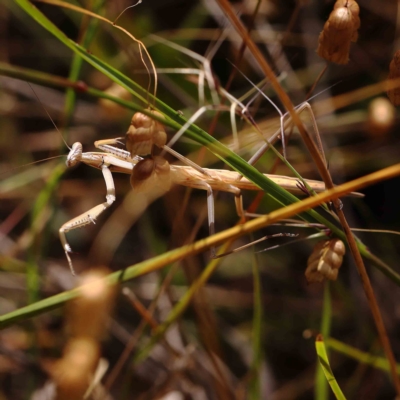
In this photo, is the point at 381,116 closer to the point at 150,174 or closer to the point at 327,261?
the point at 327,261

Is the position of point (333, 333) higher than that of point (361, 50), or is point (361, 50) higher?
point (361, 50)

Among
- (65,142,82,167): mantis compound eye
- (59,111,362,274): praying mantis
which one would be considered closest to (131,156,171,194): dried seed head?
(59,111,362,274): praying mantis

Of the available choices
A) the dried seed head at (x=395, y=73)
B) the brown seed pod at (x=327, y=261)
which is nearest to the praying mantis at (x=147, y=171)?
the brown seed pod at (x=327, y=261)

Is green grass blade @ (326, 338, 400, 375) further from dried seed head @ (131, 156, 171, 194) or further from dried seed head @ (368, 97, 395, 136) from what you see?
dried seed head @ (368, 97, 395, 136)

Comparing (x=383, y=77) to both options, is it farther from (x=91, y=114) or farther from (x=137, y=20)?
(x=91, y=114)

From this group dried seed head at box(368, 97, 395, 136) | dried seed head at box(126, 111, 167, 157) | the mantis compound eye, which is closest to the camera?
dried seed head at box(126, 111, 167, 157)

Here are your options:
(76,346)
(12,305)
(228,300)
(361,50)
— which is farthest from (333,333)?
(12,305)
